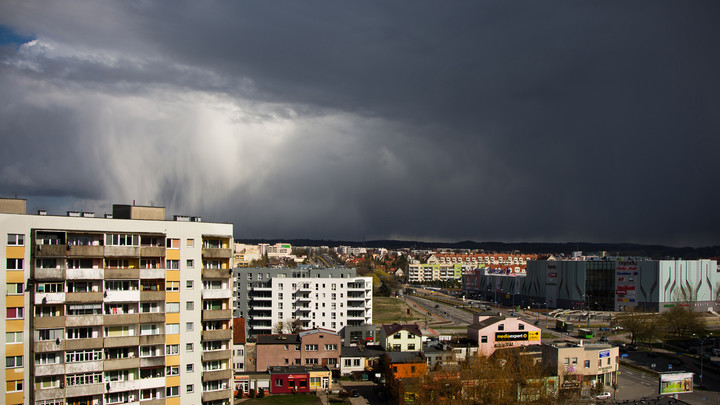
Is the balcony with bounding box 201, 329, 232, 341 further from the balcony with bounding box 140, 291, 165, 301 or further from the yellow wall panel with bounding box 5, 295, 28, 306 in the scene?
the yellow wall panel with bounding box 5, 295, 28, 306

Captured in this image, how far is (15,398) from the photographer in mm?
24969

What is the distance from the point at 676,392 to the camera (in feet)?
153

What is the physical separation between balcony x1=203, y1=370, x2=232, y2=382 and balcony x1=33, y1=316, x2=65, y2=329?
7707mm

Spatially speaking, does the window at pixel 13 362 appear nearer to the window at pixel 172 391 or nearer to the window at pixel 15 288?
the window at pixel 15 288

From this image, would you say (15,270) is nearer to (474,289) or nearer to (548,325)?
(548,325)

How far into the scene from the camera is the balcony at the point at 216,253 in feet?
99.7

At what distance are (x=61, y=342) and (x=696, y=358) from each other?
6715 cm

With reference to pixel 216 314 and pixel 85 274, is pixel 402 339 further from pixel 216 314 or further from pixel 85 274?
pixel 85 274

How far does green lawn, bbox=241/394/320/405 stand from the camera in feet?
147

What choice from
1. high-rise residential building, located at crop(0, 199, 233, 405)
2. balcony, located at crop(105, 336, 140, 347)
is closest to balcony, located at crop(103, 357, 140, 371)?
high-rise residential building, located at crop(0, 199, 233, 405)

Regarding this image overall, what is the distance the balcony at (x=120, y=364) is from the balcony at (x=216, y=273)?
549 centimetres

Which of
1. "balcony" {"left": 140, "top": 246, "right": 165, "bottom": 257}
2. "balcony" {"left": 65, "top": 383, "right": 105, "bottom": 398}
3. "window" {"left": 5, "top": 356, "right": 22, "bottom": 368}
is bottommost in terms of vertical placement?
"balcony" {"left": 65, "top": 383, "right": 105, "bottom": 398}

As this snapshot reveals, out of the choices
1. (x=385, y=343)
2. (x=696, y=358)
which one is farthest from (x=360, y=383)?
(x=696, y=358)

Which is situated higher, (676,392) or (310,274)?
(310,274)
